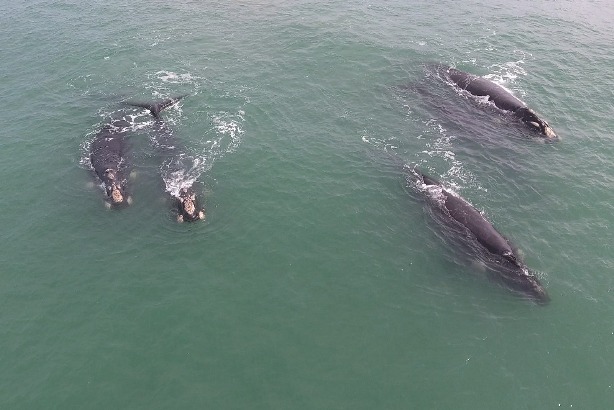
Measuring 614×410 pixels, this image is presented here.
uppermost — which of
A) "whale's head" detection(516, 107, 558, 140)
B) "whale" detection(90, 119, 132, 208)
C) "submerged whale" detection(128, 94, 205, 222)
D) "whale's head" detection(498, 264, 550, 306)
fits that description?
"whale's head" detection(516, 107, 558, 140)

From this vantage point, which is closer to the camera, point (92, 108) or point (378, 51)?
point (92, 108)

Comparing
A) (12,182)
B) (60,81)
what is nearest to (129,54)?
(60,81)

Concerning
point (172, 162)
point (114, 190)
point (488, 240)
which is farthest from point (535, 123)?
point (114, 190)

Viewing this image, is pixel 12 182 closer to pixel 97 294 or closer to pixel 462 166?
pixel 97 294

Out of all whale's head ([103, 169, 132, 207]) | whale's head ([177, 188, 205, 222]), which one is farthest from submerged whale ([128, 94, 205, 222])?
whale's head ([103, 169, 132, 207])

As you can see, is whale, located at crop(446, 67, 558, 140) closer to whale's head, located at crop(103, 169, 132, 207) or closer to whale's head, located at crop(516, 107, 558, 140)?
whale's head, located at crop(516, 107, 558, 140)

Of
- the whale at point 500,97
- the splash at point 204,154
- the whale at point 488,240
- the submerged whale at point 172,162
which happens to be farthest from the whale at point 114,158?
the whale at point 500,97

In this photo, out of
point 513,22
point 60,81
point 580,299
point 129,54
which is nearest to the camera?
point 580,299
